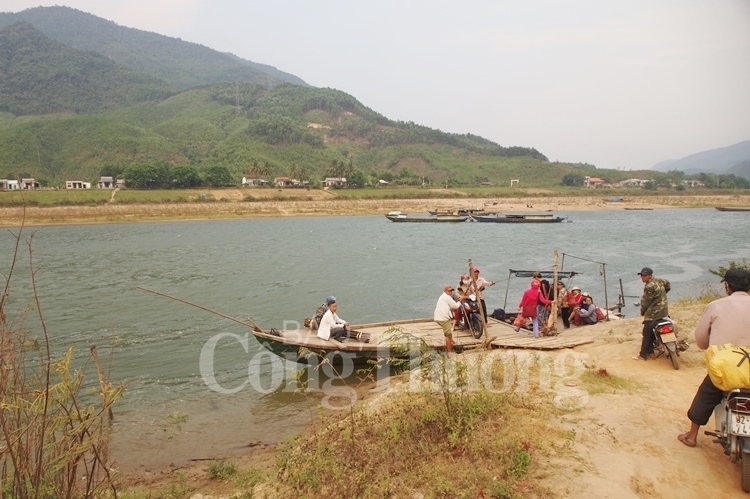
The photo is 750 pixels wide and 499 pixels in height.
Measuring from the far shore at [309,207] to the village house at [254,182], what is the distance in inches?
400

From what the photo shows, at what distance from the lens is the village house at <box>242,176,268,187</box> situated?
93000 millimetres

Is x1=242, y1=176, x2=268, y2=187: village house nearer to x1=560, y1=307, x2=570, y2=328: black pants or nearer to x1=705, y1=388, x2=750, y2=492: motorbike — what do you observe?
x1=560, y1=307, x2=570, y2=328: black pants

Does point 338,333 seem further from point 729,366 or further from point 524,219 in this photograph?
point 524,219


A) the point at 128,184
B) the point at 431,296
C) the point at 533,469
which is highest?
the point at 128,184

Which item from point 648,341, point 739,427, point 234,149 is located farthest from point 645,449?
point 234,149

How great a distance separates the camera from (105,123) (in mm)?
134500

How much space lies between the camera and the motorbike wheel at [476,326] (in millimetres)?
11836

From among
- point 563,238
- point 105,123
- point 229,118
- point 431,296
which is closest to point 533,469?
point 431,296

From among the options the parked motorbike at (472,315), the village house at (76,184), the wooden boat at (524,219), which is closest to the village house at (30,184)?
the village house at (76,184)

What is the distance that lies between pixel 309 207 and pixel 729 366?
242 feet

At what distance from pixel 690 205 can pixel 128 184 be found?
99.8 metres

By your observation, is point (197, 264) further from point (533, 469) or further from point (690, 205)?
point (690, 205)

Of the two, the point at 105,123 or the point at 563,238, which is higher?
the point at 105,123

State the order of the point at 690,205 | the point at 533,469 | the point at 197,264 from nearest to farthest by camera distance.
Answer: the point at 533,469, the point at 197,264, the point at 690,205
